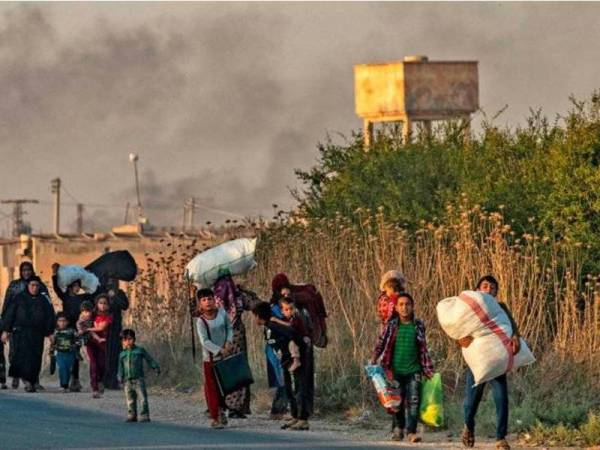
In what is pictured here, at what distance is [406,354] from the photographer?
2030 centimetres

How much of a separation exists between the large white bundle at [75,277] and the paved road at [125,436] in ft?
20.5

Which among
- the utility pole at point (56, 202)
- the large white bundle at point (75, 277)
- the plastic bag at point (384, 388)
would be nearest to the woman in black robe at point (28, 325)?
the large white bundle at point (75, 277)

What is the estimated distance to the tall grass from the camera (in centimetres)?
2436

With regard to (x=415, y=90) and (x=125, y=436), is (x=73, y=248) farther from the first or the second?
(x=125, y=436)

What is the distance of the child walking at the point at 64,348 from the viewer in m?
30.1

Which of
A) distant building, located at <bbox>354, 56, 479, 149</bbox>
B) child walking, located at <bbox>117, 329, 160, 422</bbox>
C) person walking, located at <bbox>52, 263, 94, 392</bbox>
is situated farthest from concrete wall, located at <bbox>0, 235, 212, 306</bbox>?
child walking, located at <bbox>117, 329, 160, 422</bbox>

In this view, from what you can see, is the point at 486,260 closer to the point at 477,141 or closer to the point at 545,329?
the point at 545,329

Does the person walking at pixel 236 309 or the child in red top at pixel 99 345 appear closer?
the person walking at pixel 236 309

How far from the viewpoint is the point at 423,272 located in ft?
85.8

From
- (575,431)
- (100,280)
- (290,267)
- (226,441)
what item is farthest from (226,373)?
(100,280)

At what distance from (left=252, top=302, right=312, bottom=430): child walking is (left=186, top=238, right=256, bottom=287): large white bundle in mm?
2994

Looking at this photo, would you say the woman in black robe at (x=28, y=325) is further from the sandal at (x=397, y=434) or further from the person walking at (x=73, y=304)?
the sandal at (x=397, y=434)

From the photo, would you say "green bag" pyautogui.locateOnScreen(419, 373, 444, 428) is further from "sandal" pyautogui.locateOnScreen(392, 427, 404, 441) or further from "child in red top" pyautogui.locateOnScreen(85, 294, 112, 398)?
"child in red top" pyautogui.locateOnScreen(85, 294, 112, 398)

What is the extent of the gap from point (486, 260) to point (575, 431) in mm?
5402
